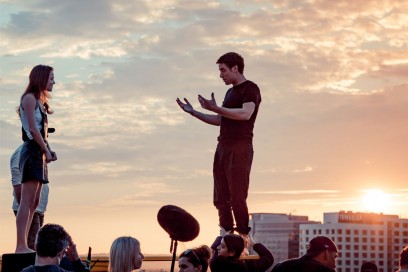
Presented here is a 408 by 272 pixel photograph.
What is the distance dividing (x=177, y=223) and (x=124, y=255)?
3231 mm

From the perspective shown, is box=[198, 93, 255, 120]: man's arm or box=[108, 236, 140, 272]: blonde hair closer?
box=[108, 236, 140, 272]: blonde hair

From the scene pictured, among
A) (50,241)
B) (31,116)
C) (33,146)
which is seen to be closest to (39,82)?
(31,116)

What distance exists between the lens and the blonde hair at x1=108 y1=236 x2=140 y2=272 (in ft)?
35.5

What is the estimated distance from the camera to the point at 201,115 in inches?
610

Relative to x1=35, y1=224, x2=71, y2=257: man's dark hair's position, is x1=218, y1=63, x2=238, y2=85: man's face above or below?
above

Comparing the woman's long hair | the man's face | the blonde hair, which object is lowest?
the blonde hair

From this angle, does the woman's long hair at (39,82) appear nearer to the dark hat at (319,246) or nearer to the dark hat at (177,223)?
the dark hat at (177,223)

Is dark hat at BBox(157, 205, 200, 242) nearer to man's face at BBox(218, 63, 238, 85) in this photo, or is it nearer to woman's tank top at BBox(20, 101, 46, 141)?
woman's tank top at BBox(20, 101, 46, 141)

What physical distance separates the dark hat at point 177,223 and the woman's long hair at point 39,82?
8.33 ft

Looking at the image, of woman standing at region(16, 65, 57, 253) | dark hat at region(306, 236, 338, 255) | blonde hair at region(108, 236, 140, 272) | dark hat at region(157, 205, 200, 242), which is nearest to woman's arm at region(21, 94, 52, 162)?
woman standing at region(16, 65, 57, 253)

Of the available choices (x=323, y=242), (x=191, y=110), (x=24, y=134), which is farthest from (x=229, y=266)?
(x=24, y=134)

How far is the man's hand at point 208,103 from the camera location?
14189mm

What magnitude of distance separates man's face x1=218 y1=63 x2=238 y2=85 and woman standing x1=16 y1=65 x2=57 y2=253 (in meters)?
2.81

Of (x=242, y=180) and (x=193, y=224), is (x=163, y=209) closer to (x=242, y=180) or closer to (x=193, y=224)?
(x=193, y=224)
